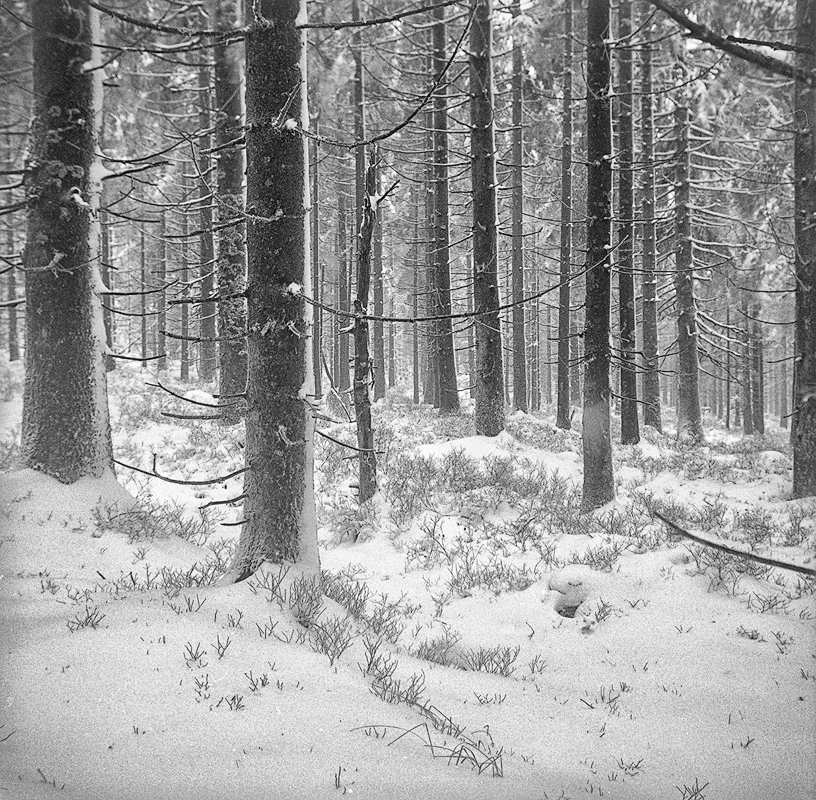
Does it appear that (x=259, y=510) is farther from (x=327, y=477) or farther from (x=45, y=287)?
(x=327, y=477)

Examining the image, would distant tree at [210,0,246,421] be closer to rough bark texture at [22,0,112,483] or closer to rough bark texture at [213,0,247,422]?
rough bark texture at [213,0,247,422]

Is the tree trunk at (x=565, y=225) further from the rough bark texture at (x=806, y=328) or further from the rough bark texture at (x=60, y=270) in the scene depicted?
the rough bark texture at (x=60, y=270)

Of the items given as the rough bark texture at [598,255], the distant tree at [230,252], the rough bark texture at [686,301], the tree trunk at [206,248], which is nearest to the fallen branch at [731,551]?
the rough bark texture at [598,255]

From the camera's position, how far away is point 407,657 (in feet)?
13.0

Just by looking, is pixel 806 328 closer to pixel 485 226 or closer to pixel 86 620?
pixel 485 226

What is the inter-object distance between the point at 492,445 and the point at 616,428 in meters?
10.2

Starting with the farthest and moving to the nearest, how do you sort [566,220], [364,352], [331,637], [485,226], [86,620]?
1. [566,220]
2. [485,226]
3. [364,352]
4. [331,637]
5. [86,620]

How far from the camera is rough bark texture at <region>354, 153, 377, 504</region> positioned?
7.12m

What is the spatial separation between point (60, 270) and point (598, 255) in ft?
21.4

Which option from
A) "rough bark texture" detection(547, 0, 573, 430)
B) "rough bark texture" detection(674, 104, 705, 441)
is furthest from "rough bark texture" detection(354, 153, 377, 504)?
"rough bark texture" detection(674, 104, 705, 441)

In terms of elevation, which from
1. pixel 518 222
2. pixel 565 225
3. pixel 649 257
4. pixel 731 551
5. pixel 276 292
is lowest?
pixel 731 551

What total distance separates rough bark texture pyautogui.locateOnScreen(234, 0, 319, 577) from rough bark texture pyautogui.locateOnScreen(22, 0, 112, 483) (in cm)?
210

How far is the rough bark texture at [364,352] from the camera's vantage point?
23.4 ft

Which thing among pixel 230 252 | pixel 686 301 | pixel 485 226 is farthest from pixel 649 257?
pixel 230 252
